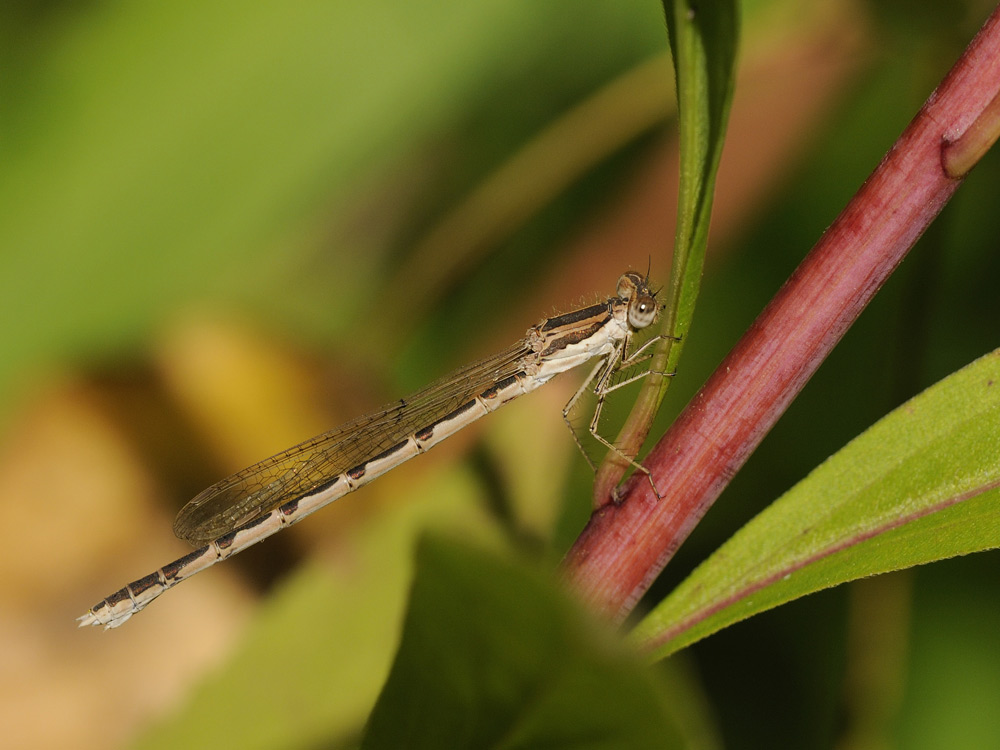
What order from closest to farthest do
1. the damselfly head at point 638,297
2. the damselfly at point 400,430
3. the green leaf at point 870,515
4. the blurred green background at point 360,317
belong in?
the green leaf at point 870,515
the blurred green background at point 360,317
the damselfly at point 400,430
the damselfly head at point 638,297

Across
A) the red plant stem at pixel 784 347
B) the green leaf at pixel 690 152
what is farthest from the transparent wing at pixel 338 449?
the red plant stem at pixel 784 347

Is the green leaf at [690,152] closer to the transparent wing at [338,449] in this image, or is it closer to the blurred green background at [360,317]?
the blurred green background at [360,317]

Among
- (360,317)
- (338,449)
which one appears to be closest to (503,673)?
(338,449)

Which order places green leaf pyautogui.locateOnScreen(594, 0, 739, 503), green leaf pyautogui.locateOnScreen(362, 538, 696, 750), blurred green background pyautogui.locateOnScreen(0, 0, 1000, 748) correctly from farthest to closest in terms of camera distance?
blurred green background pyautogui.locateOnScreen(0, 0, 1000, 748) → green leaf pyautogui.locateOnScreen(594, 0, 739, 503) → green leaf pyautogui.locateOnScreen(362, 538, 696, 750)

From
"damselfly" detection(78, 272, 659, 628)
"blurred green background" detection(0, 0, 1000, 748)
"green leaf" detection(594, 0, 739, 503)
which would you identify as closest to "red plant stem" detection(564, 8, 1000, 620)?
"green leaf" detection(594, 0, 739, 503)

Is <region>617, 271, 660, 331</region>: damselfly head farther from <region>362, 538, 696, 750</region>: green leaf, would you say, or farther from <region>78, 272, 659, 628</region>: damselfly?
<region>362, 538, 696, 750</region>: green leaf

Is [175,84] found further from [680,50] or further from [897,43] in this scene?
[897,43]

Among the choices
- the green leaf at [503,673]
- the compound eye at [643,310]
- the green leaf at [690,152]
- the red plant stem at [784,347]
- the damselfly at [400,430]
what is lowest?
the green leaf at [503,673]

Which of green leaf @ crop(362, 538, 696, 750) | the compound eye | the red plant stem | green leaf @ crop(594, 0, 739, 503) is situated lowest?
green leaf @ crop(362, 538, 696, 750)
